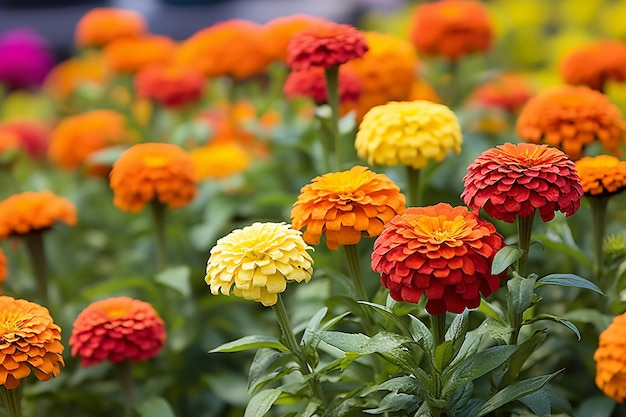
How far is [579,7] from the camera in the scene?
4.09 m

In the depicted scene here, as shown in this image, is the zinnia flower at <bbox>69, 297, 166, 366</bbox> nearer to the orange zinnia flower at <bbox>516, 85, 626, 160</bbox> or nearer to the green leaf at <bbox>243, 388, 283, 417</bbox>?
the green leaf at <bbox>243, 388, 283, 417</bbox>

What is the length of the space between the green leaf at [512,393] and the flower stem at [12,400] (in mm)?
715

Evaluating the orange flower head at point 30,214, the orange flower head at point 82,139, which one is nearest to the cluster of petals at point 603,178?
the orange flower head at point 30,214

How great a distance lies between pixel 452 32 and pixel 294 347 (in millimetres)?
1340

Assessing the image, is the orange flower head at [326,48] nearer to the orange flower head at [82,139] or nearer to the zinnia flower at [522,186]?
the zinnia flower at [522,186]

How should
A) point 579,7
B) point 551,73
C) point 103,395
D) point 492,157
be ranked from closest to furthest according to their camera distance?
point 492,157, point 103,395, point 551,73, point 579,7

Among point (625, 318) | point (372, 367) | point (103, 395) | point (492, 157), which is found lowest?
point (103, 395)

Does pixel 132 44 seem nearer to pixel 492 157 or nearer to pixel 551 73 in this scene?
pixel 551 73

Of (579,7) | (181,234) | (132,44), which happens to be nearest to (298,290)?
(181,234)

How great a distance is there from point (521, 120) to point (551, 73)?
73.9 inches

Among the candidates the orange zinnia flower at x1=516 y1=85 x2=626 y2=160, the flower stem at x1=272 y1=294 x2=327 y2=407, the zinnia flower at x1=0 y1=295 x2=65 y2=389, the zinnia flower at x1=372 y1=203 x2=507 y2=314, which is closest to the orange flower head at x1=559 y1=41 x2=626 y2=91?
the orange zinnia flower at x1=516 y1=85 x2=626 y2=160

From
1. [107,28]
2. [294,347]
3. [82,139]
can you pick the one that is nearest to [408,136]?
[294,347]

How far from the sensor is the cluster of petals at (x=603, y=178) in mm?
1378

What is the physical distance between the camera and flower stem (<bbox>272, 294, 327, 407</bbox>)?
1283 mm
